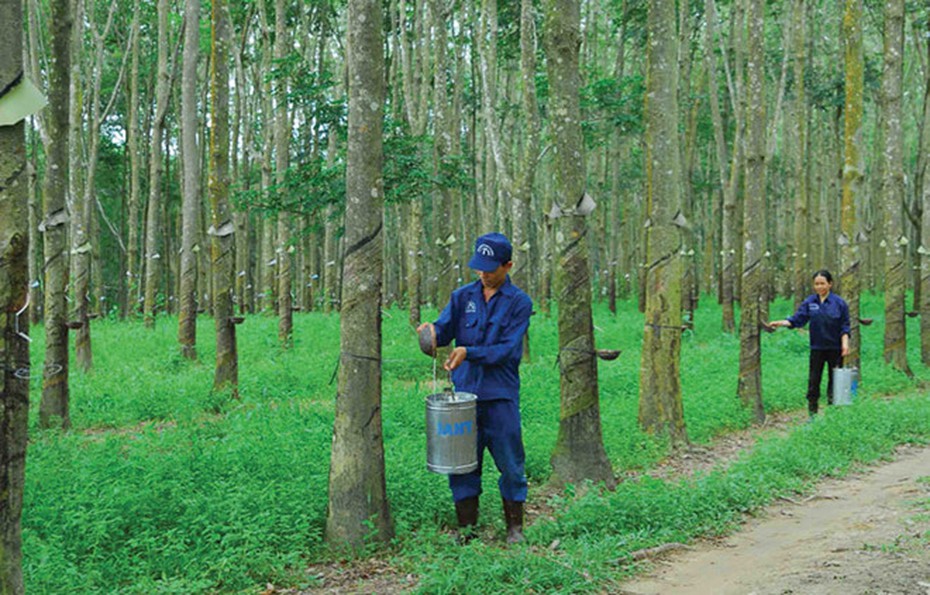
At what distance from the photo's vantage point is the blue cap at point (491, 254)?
4656 mm

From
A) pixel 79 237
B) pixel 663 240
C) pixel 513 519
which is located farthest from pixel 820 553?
pixel 79 237

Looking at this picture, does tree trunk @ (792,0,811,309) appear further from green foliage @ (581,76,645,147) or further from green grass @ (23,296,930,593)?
green grass @ (23,296,930,593)

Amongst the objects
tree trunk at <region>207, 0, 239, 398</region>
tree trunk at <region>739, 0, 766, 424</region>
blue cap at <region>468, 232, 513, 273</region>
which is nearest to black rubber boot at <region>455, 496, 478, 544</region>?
blue cap at <region>468, 232, 513, 273</region>

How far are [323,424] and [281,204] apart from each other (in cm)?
517

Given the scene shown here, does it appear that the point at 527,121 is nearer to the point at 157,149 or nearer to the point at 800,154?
the point at 157,149

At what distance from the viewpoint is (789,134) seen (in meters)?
29.5

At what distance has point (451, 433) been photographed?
14.5ft

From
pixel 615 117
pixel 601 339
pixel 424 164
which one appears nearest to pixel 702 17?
pixel 615 117

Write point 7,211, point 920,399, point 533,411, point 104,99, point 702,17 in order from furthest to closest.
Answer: point 104,99
point 702,17
point 920,399
point 533,411
point 7,211

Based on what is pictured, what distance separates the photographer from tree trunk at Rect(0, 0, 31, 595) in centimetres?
287

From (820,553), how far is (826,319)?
16.9ft

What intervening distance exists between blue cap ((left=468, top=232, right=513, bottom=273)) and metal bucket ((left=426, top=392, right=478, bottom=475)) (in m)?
0.79

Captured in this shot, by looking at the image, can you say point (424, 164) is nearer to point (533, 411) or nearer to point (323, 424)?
point (533, 411)

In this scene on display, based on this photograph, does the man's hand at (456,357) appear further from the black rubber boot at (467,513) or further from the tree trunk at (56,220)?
the tree trunk at (56,220)
